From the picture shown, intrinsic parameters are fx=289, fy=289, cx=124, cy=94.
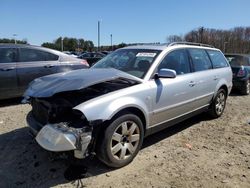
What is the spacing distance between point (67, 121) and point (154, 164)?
4.62 ft

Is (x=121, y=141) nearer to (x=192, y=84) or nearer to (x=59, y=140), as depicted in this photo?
(x=59, y=140)

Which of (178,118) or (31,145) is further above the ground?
(178,118)

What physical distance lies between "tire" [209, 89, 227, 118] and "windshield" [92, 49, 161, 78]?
2304 millimetres

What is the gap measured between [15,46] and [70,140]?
489 centimetres

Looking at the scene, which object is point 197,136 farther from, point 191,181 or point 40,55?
point 40,55

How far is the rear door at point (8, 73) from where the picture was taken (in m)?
6.90

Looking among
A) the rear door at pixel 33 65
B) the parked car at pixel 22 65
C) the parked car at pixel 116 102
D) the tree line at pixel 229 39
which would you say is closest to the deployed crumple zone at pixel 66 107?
the parked car at pixel 116 102

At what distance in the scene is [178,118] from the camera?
510 centimetres

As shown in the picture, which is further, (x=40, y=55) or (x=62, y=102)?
(x=40, y=55)

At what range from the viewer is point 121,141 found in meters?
3.91

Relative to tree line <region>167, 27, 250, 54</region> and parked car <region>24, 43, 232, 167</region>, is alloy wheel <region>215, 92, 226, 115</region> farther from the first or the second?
tree line <region>167, 27, 250, 54</region>

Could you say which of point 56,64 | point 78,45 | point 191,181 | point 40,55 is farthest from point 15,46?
point 78,45

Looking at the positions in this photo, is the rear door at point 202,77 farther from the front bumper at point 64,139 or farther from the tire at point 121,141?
the front bumper at point 64,139

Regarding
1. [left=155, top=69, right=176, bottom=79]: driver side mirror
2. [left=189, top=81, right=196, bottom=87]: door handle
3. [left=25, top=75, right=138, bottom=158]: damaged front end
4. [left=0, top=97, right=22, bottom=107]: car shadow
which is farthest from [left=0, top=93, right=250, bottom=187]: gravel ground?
[left=0, top=97, right=22, bottom=107]: car shadow
